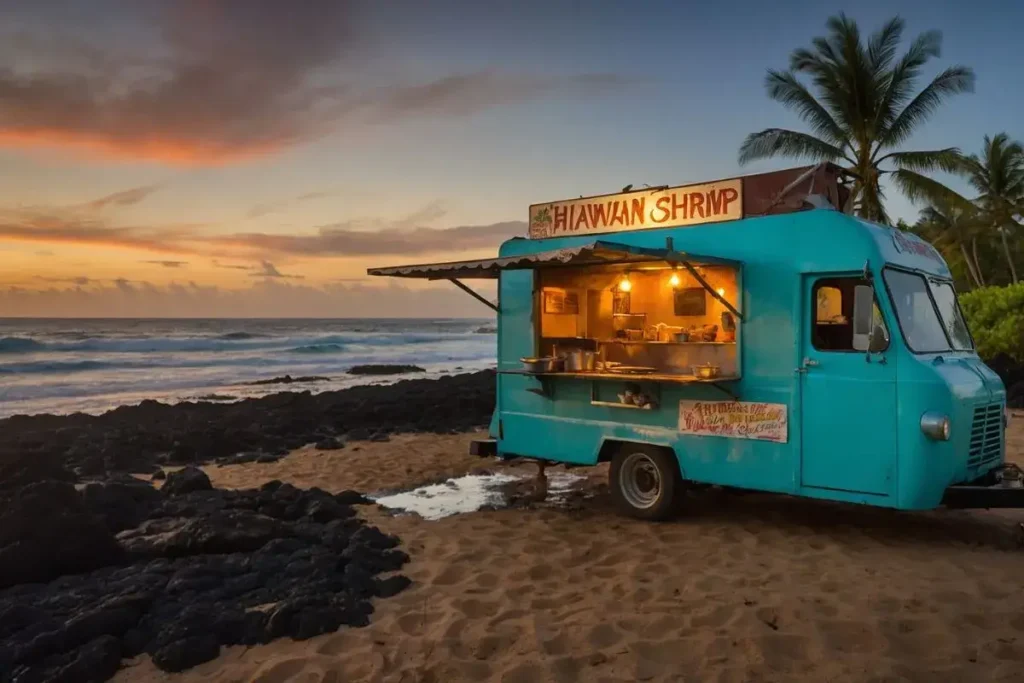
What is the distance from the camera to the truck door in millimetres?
6238

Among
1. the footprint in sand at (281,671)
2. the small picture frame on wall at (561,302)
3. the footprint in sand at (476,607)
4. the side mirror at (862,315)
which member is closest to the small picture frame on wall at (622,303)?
the small picture frame on wall at (561,302)

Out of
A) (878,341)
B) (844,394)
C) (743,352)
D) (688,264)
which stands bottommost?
(844,394)

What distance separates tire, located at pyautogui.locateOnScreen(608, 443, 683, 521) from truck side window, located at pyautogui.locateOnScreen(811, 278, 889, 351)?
1824mm

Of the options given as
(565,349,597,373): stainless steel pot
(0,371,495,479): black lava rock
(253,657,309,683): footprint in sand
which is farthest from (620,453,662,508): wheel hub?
(0,371,495,479): black lava rock

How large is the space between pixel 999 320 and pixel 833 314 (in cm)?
1759

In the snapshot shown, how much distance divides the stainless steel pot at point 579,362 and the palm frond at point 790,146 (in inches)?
647

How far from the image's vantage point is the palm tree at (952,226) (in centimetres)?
2374

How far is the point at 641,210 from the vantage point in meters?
8.13

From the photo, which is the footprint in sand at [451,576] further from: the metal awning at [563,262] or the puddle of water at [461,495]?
the metal awning at [563,262]

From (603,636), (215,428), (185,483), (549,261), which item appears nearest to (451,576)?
(603,636)

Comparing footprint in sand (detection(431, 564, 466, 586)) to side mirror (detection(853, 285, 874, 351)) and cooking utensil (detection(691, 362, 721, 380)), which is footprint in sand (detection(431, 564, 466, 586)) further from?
side mirror (detection(853, 285, 874, 351))

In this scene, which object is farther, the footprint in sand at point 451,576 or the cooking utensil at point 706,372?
the cooking utensil at point 706,372

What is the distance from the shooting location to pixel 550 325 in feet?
28.7

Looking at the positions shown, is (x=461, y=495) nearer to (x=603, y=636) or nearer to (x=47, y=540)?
(x=47, y=540)
